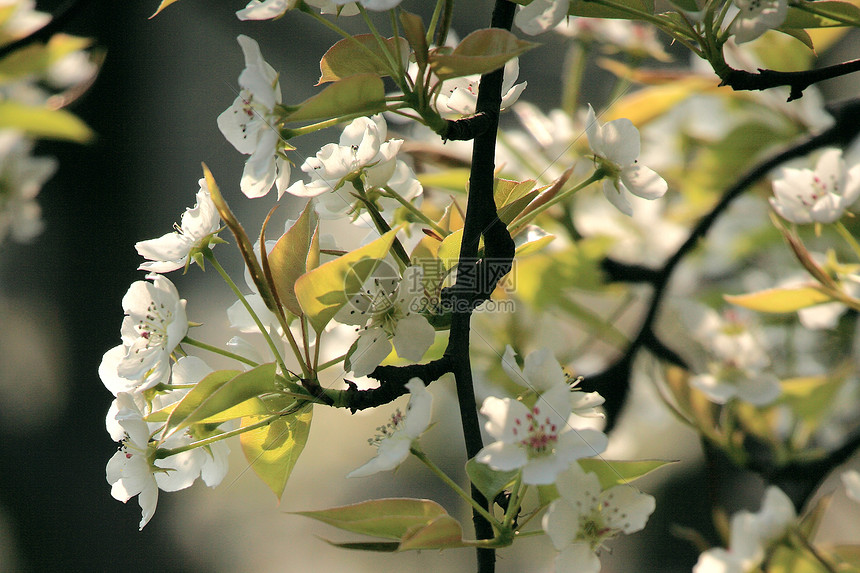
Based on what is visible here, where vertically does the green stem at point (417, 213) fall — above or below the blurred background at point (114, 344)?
above

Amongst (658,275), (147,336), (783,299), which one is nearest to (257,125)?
(147,336)

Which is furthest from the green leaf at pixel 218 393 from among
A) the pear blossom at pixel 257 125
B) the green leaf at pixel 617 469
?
the green leaf at pixel 617 469

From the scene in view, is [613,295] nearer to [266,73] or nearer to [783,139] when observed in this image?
[783,139]

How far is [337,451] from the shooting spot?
1.89 m

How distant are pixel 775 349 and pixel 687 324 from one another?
9.5 inches

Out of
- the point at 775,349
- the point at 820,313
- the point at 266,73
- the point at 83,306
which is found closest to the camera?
the point at 266,73

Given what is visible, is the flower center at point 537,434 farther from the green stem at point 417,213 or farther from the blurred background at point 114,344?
the blurred background at point 114,344

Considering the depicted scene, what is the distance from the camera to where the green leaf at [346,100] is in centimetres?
45

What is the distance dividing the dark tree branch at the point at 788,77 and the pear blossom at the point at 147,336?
18.9 inches

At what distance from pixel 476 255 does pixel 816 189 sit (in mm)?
547

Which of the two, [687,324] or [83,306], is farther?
[83,306]

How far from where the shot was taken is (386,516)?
0.51 m

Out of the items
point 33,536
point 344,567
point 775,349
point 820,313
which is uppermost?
point 820,313

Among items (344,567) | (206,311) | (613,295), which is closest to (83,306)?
(206,311)
